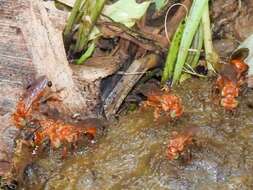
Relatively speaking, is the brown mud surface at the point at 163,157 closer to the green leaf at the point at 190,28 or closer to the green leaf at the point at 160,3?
the green leaf at the point at 190,28

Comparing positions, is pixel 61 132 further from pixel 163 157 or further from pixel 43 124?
pixel 163 157

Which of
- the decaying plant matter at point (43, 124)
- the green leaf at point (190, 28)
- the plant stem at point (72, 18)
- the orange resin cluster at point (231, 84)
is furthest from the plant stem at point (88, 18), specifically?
the orange resin cluster at point (231, 84)

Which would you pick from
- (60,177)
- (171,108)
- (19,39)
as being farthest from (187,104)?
(19,39)

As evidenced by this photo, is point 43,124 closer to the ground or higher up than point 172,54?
closer to the ground

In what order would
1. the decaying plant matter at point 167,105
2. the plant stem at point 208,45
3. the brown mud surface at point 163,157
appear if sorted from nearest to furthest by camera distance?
the brown mud surface at point 163,157
the decaying plant matter at point 167,105
the plant stem at point 208,45

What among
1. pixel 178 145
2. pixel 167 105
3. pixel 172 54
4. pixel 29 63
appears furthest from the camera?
pixel 29 63

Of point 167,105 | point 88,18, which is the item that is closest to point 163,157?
point 167,105

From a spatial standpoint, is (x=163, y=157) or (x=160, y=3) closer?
(x=163, y=157)

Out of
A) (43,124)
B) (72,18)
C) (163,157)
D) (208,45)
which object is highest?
(208,45)
